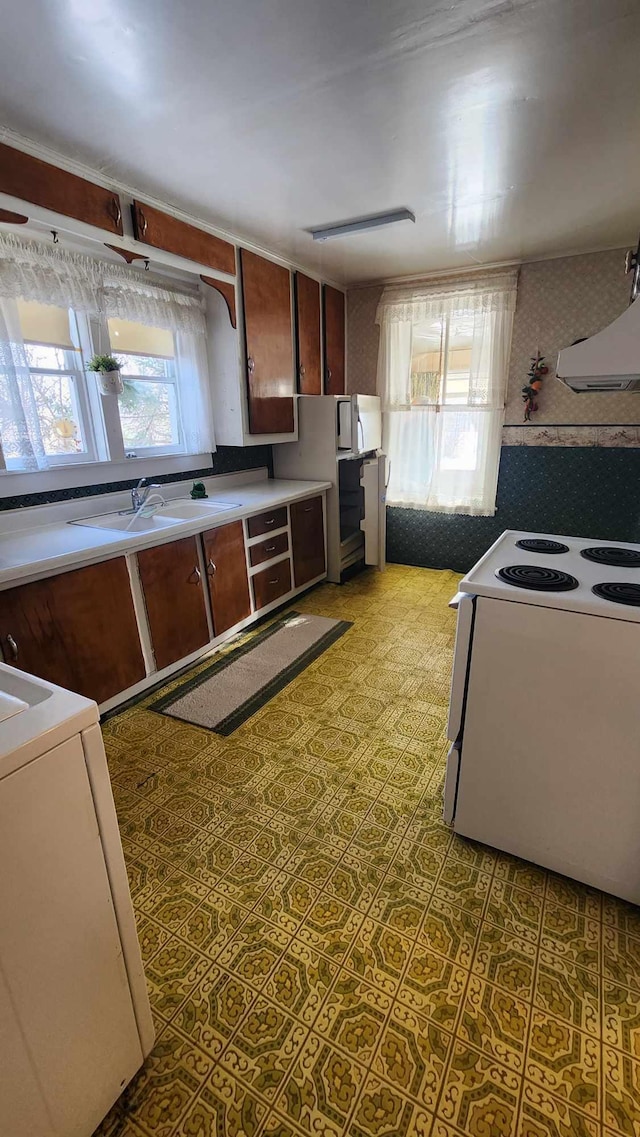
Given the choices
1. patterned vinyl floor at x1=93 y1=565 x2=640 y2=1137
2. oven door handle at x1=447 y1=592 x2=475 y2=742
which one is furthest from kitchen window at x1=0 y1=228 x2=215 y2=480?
oven door handle at x1=447 y1=592 x2=475 y2=742

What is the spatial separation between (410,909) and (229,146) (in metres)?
2.80

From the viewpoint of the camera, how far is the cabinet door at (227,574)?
273 centimetres

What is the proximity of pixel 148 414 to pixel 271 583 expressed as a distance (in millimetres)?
1315

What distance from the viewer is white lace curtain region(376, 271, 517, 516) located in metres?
3.59

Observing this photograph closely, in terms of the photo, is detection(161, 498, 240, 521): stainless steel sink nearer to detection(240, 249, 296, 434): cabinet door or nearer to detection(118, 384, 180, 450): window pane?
detection(118, 384, 180, 450): window pane

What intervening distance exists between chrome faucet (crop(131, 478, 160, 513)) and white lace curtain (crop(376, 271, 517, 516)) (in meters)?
2.28

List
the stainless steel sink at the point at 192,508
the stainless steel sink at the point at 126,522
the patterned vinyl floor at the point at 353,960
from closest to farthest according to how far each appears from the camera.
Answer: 1. the patterned vinyl floor at the point at 353,960
2. the stainless steel sink at the point at 126,522
3. the stainless steel sink at the point at 192,508

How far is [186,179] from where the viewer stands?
2180 millimetres

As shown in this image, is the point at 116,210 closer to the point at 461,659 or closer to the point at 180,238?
the point at 180,238

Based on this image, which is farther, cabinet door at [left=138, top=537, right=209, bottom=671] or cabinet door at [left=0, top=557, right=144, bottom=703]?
cabinet door at [left=138, top=537, right=209, bottom=671]

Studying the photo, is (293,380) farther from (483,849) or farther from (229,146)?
(483,849)

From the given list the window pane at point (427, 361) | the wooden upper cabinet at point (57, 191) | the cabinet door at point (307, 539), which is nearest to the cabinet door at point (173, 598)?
the cabinet door at point (307, 539)

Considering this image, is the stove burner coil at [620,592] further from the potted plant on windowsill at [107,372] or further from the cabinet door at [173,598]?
the potted plant on windowsill at [107,372]

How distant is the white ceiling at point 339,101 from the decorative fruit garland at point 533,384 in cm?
98
